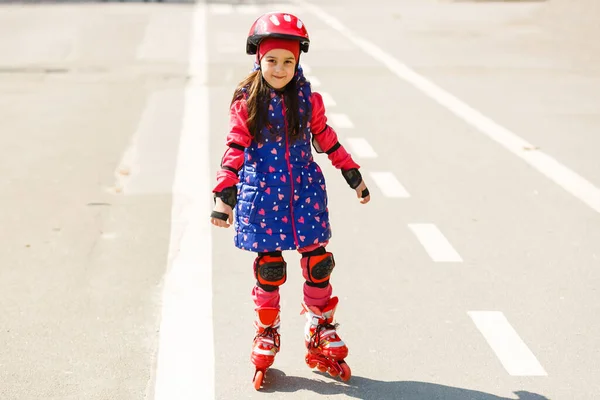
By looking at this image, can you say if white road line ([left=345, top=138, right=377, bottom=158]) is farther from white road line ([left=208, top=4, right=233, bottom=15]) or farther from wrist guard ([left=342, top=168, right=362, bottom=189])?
white road line ([left=208, top=4, right=233, bottom=15])

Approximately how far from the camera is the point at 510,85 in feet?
48.5

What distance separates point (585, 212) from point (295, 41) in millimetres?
3982

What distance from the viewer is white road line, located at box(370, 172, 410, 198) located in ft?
29.2

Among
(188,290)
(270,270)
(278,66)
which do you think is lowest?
(188,290)

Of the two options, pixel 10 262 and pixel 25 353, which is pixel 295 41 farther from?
pixel 10 262

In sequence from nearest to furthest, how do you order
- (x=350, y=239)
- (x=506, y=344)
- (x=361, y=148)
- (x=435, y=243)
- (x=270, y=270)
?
(x=270, y=270), (x=506, y=344), (x=435, y=243), (x=350, y=239), (x=361, y=148)

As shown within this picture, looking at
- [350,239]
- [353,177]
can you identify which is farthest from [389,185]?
[353,177]

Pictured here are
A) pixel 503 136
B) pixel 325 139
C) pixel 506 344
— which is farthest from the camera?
pixel 503 136

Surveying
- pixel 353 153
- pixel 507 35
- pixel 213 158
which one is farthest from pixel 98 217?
pixel 507 35

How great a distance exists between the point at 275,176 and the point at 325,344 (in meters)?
0.80

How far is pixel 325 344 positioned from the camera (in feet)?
17.5

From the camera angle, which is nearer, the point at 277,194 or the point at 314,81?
the point at 277,194

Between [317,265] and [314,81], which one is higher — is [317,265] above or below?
above

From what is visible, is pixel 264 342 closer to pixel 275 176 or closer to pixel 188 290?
pixel 275 176
